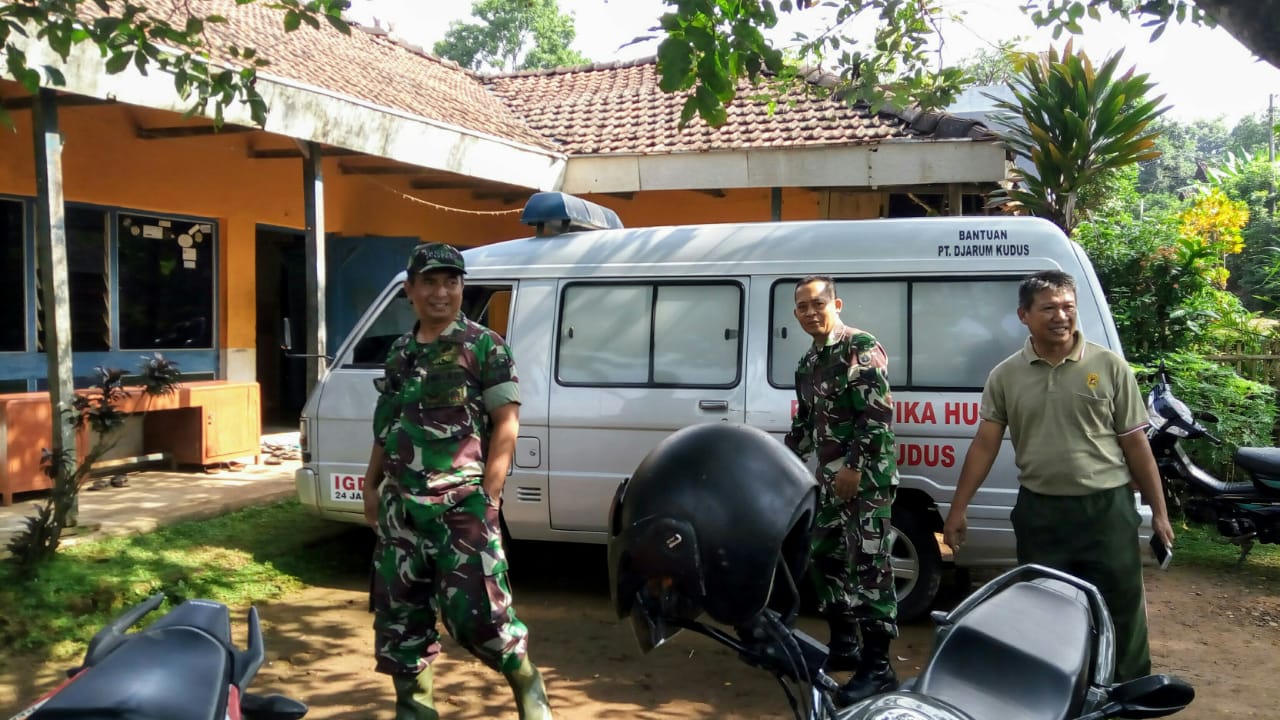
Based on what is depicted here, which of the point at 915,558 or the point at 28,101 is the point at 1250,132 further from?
the point at 28,101

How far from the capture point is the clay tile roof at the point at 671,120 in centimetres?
941

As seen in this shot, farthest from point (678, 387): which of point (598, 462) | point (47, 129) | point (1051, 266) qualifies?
point (47, 129)

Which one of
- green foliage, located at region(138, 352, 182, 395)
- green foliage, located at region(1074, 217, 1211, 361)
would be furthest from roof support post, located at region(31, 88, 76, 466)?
green foliage, located at region(1074, 217, 1211, 361)

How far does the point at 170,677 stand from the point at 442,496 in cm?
139

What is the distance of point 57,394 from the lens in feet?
19.1

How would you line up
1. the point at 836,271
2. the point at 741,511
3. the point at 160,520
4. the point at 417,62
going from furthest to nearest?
the point at 417,62 < the point at 160,520 < the point at 836,271 < the point at 741,511

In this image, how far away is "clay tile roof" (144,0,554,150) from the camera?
879cm

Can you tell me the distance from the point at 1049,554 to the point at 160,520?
17.6 ft

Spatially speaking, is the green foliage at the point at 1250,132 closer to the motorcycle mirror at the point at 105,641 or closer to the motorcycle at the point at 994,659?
the motorcycle at the point at 994,659

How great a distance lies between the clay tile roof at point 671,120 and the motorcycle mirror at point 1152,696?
6.14m

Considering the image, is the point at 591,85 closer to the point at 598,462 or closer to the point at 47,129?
the point at 47,129

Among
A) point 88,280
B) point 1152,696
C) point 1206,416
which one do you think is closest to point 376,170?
point 88,280

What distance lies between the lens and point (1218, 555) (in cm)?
662

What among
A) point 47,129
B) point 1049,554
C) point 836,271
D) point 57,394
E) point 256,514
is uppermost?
point 47,129
